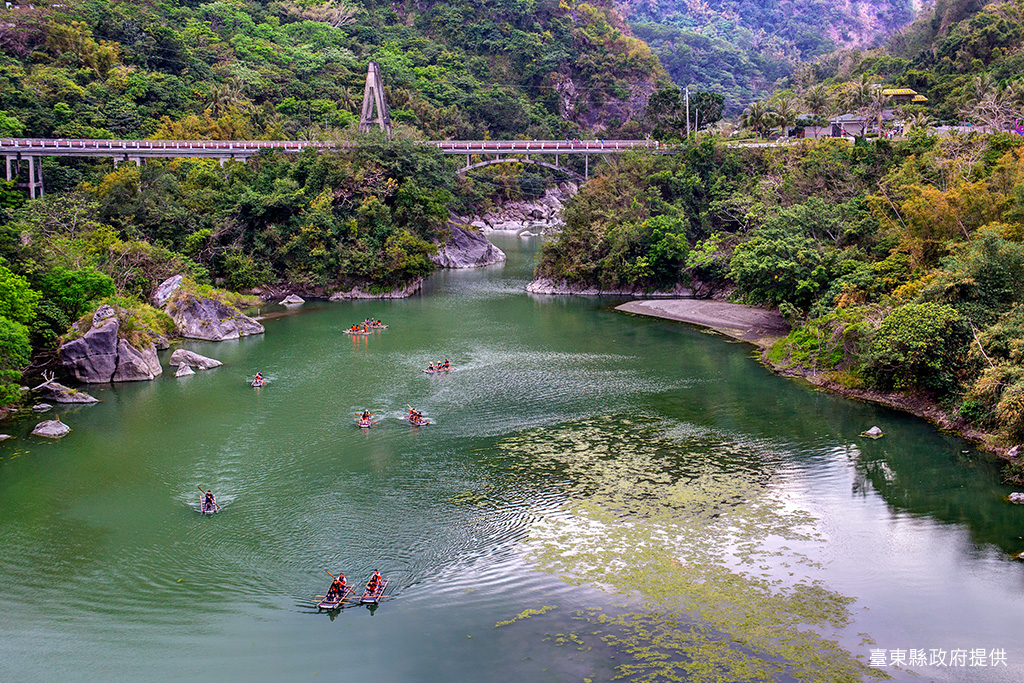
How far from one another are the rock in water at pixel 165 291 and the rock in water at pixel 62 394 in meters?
14.4

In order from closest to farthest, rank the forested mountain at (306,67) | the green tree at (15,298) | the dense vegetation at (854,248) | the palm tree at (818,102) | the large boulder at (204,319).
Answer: the dense vegetation at (854,248)
the green tree at (15,298)
the large boulder at (204,319)
the palm tree at (818,102)
the forested mountain at (306,67)

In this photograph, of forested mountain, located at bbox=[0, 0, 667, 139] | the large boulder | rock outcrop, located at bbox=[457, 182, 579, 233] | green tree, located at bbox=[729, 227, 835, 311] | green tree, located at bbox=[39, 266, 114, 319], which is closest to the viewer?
green tree, located at bbox=[39, 266, 114, 319]

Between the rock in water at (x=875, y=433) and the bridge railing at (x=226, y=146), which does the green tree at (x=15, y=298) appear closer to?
the rock in water at (x=875, y=433)

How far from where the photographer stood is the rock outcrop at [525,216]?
346 feet

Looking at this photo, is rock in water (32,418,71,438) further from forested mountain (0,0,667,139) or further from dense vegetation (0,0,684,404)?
forested mountain (0,0,667,139)

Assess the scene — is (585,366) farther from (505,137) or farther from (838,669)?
(505,137)

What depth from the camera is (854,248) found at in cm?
4112

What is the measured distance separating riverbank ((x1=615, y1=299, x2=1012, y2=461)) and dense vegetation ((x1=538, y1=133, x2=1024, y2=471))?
0.44 meters

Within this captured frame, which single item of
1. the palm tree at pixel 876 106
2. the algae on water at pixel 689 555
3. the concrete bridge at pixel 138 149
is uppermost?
the palm tree at pixel 876 106

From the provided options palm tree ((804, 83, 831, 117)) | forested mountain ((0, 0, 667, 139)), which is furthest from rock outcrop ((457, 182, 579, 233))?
palm tree ((804, 83, 831, 117))

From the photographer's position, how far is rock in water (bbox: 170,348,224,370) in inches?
1574

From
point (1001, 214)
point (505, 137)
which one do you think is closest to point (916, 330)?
point (1001, 214)

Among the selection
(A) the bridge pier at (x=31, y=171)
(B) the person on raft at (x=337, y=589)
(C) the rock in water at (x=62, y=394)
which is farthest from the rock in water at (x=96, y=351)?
(A) the bridge pier at (x=31, y=171)

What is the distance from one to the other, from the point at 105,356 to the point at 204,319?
10.2 metres
